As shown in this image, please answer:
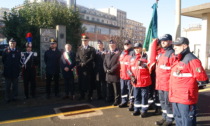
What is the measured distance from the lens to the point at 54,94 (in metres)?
7.52

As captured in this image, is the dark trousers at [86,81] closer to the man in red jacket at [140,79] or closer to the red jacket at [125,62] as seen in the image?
the red jacket at [125,62]

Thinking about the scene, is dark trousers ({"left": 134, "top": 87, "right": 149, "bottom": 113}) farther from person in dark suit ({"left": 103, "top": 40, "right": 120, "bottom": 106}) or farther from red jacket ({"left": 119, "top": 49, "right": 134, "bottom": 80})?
person in dark suit ({"left": 103, "top": 40, "right": 120, "bottom": 106})

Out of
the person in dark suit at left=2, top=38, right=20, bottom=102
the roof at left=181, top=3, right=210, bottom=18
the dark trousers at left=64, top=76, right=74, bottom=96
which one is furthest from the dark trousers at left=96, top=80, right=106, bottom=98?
the roof at left=181, top=3, right=210, bottom=18

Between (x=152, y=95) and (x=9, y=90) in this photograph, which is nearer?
(x=152, y=95)

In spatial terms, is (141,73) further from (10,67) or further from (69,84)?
(10,67)

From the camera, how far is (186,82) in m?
3.37

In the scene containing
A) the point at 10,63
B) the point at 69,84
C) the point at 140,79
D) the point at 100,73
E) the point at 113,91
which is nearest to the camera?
the point at 140,79

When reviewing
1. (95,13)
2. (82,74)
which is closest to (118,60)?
(82,74)

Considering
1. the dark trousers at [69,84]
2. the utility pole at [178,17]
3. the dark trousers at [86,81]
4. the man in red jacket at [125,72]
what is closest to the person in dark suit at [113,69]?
the man in red jacket at [125,72]

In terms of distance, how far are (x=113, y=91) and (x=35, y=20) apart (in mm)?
7198

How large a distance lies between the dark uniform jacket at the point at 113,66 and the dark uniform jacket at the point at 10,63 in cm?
321

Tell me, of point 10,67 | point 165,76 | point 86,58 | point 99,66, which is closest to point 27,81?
point 10,67

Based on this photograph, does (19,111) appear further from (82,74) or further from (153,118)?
(153,118)

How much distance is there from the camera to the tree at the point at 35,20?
10752mm
